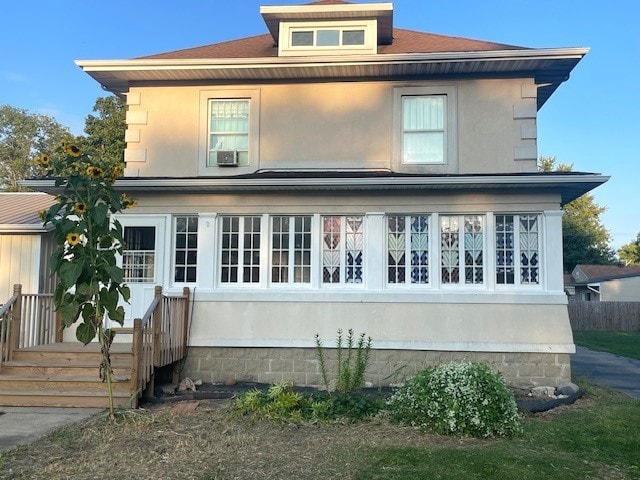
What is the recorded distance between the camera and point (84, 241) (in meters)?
6.42

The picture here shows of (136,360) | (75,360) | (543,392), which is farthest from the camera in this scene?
(543,392)

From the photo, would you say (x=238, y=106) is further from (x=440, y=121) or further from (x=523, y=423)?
(x=523, y=423)

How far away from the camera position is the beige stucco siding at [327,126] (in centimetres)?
1040

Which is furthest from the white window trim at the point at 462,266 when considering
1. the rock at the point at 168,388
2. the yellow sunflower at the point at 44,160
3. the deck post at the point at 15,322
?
the deck post at the point at 15,322

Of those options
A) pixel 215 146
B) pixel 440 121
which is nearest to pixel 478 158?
pixel 440 121

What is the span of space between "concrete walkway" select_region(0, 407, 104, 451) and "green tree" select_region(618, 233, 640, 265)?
2352 inches

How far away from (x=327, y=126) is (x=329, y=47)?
170 cm

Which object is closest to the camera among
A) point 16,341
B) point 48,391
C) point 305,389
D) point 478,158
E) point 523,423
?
point 523,423

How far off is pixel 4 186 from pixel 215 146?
1305 inches

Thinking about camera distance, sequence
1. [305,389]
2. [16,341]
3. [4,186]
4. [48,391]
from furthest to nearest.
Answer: [4,186], [305,389], [16,341], [48,391]

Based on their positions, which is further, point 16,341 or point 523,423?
point 16,341

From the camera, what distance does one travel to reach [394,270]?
32.2 feet

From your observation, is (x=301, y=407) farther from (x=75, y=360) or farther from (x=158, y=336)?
(x=75, y=360)

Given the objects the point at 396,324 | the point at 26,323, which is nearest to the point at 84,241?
the point at 26,323
